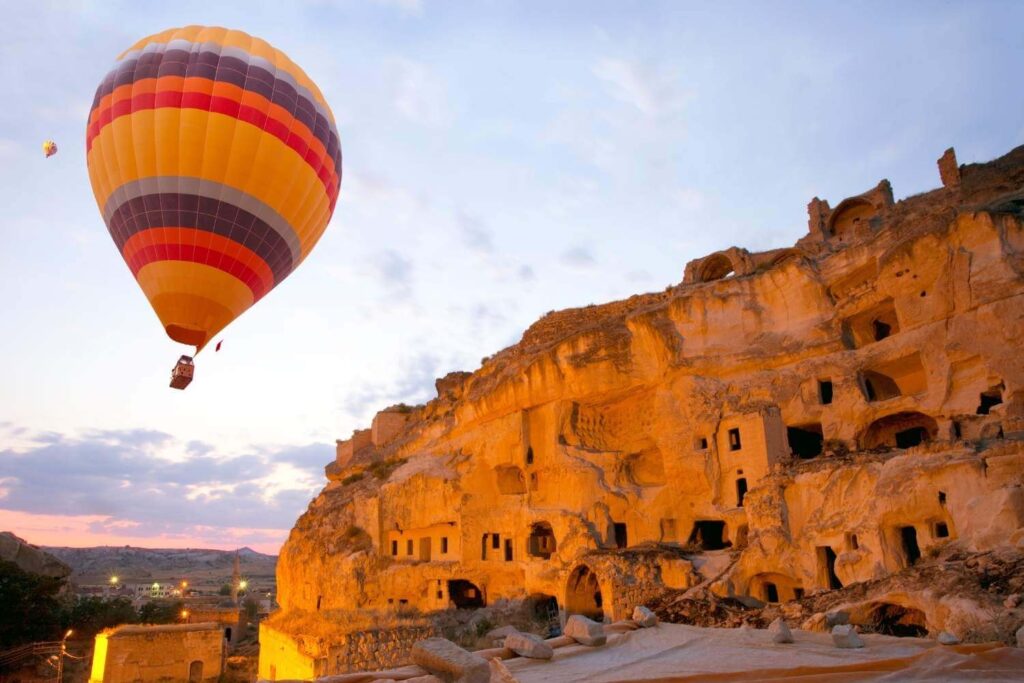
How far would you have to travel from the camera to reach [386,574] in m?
28.8

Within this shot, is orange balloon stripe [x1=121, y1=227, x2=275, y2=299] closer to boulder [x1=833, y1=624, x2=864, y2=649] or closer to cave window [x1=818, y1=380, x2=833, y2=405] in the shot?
boulder [x1=833, y1=624, x2=864, y2=649]

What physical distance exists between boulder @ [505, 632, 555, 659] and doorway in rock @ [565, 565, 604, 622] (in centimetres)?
1567

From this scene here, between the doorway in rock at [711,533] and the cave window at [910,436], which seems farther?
the doorway in rock at [711,533]

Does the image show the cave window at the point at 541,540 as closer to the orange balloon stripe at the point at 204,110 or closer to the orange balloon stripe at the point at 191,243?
the orange balloon stripe at the point at 191,243

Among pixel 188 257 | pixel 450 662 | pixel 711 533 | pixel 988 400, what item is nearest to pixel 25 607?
pixel 188 257

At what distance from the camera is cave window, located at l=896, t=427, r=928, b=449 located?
70.8ft

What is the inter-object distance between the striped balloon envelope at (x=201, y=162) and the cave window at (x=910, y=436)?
18.4 meters

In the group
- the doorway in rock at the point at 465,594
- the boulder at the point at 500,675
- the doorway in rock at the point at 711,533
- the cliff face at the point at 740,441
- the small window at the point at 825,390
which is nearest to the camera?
the boulder at the point at 500,675

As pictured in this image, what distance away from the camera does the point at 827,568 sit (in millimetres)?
16656

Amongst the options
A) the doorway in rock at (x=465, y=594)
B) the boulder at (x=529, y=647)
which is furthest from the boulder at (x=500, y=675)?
the doorway in rock at (x=465, y=594)

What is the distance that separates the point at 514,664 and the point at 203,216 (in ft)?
49.1

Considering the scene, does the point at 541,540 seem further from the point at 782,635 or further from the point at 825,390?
the point at 782,635

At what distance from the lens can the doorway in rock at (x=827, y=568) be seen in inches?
651

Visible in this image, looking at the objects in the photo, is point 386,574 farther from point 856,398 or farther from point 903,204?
point 903,204
